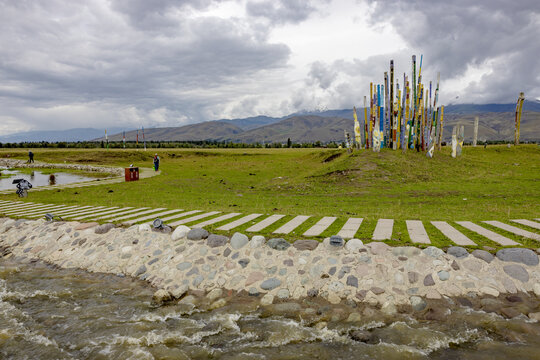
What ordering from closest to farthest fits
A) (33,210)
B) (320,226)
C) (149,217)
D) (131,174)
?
1. (320,226)
2. (149,217)
3. (33,210)
4. (131,174)

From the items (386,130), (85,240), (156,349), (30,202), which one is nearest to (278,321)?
(156,349)

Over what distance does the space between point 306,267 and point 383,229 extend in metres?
3.50

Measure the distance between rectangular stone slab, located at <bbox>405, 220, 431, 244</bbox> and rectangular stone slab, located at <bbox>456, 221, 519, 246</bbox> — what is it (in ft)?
5.05

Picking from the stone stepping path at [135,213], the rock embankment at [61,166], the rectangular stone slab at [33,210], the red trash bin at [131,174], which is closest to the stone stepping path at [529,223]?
the stone stepping path at [135,213]

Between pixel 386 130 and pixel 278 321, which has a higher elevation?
pixel 386 130

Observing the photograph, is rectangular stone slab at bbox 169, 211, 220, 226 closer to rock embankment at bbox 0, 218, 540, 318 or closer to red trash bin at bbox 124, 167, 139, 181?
rock embankment at bbox 0, 218, 540, 318

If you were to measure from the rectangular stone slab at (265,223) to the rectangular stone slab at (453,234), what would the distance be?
6158 millimetres

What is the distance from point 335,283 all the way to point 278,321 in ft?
6.75

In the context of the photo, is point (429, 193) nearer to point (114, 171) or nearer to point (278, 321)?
point (278, 321)

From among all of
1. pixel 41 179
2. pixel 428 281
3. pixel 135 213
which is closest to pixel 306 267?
pixel 428 281

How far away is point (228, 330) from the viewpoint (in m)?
7.93

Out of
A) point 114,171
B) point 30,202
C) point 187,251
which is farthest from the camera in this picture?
point 114,171

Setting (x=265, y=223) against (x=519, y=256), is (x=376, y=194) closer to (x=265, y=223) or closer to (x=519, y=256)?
(x=265, y=223)

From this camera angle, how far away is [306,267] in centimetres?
992
